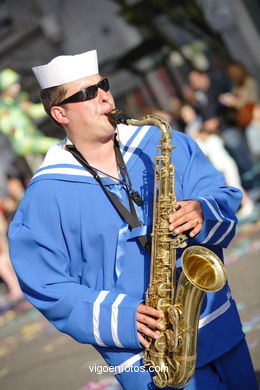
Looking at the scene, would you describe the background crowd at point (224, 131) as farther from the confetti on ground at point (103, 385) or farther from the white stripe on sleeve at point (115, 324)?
the white stripe on sleeve at point (115, 324)

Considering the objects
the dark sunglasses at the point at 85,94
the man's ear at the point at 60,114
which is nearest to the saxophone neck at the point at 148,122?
the dark sunglasses at the point at 85,94

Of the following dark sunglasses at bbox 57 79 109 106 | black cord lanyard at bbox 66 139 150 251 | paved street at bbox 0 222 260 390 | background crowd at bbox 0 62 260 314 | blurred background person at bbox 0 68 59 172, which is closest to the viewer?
black cord lanyard at bbox 66 139 150 251

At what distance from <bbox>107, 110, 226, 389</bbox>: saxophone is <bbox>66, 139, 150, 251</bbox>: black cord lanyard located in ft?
0.27

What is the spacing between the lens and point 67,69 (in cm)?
323

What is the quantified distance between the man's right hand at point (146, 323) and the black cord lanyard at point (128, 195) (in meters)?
0.31

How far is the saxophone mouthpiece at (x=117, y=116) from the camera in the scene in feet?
10.3

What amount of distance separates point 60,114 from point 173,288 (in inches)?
41.6

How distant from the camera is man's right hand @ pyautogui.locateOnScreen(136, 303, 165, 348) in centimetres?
296

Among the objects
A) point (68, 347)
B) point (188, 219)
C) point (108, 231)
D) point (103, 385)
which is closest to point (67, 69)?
point (108, 231)

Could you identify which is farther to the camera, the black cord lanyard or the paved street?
the paved street

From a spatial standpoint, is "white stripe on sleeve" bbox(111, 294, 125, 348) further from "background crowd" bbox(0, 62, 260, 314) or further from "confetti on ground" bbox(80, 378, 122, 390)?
"background crowd" bbox(0, 62, 260, 314)

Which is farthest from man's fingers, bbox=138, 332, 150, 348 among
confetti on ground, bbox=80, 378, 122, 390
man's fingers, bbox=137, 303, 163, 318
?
confetti on ground, bbox=80, 378, 122, 390

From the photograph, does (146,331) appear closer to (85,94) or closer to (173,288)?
(173,288)

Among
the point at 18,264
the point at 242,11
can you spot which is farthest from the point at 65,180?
the point at 242,11
